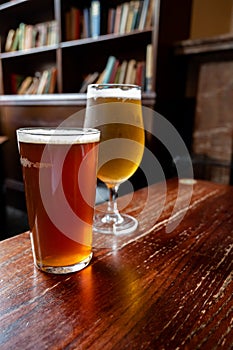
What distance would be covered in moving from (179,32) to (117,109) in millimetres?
1533

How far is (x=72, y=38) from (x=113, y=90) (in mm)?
1867

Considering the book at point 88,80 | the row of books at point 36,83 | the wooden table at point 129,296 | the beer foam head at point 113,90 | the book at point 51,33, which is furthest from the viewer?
the row of books at point 36,83

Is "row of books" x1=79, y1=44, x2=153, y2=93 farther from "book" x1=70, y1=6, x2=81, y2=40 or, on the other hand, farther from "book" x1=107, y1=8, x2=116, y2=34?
"book" x1=70, y1=6, x2=81, y2=40

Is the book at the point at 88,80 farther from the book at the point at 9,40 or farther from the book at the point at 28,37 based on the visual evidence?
the book at the point at 9,40

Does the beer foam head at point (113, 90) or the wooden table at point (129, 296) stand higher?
the beer foam head at point (113, 90)

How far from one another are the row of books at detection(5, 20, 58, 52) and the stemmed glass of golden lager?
2006 millimetres

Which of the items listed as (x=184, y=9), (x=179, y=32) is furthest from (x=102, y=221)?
(x=184, y=9)

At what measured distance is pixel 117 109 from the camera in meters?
0.53

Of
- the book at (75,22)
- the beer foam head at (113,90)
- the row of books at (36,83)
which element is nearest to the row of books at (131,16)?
the book at (75,22)

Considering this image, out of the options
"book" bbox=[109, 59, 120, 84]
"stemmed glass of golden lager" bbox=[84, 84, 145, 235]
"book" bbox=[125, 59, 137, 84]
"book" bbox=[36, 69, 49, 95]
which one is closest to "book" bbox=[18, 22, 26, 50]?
"book" bbox=[36, 69, 49, 95]

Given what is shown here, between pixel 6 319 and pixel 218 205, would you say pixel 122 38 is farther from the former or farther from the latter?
pixel 6 319

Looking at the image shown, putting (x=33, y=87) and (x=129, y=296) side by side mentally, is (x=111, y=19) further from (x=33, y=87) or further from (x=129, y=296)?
(x=129, y=296)

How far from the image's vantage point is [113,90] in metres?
0.51

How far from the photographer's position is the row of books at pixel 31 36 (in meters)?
2.36
